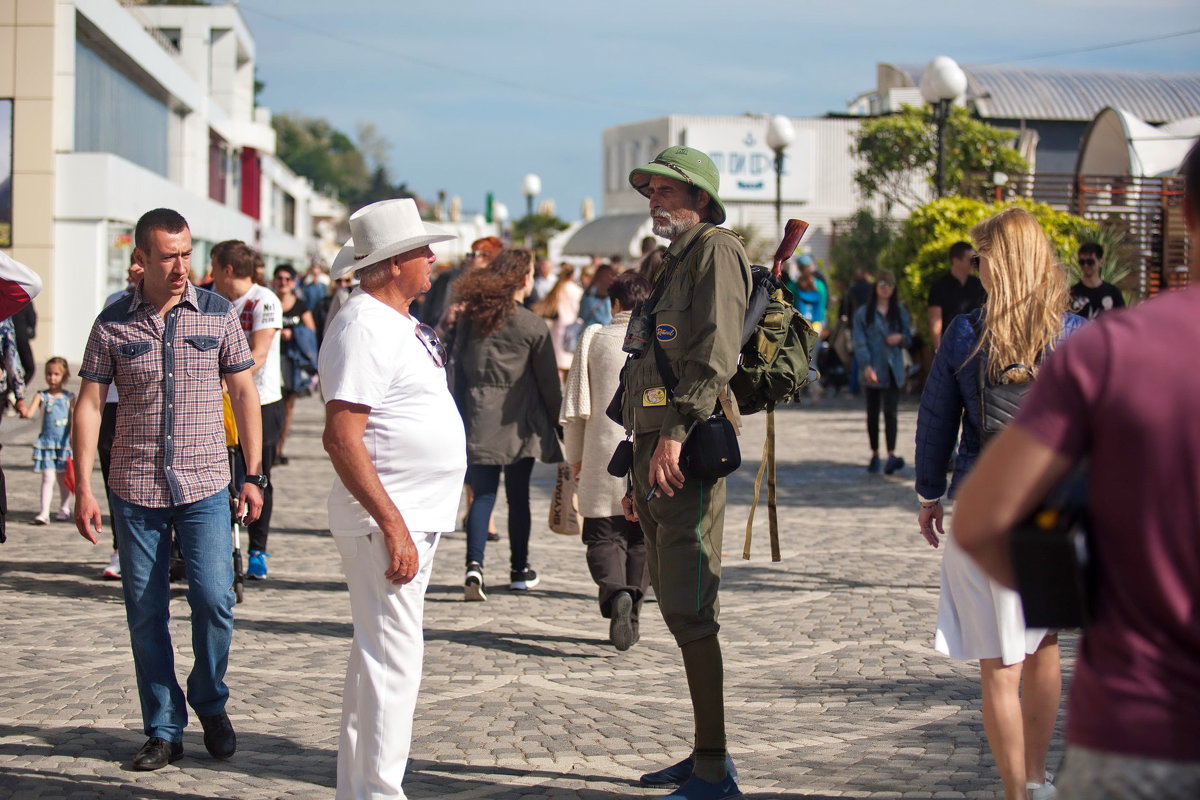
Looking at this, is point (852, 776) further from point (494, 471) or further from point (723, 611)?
point (494, 471)

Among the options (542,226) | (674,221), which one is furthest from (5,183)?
(542,226)

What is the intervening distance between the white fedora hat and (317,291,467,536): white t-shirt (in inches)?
5.3

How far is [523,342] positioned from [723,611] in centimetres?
187

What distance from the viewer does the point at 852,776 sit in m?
4.75

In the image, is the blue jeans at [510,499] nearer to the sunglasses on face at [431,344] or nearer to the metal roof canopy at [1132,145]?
the sunglasses on face at [431,344]

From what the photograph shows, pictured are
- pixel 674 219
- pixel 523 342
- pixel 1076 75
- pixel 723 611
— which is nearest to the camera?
pixel 674 219

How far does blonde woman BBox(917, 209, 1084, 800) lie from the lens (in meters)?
4.12

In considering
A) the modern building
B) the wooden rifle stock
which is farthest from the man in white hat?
the modern building

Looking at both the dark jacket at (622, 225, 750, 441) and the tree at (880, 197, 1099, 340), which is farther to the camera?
the tree at (880, 197, 1099, 340)

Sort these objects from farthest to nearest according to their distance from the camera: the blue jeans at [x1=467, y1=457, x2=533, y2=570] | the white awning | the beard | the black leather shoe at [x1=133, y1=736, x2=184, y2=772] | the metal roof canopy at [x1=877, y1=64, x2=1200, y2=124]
A: 1. the white awning
2. the metal roof canopy at [x1=877, y1=64, x2=1200, y2=124]
3. the blue jeans at [x1=467, y1=457, x2=533, y2=570]
4. the black leather shoe at [x1=133, y1=736, x2=184, y2=772]
5. the beard

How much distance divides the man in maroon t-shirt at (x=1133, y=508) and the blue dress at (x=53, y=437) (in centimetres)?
953

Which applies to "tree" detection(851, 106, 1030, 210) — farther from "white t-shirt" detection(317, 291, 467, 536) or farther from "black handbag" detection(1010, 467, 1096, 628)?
"black handbag" detection(1010, 467, 1096, 628)

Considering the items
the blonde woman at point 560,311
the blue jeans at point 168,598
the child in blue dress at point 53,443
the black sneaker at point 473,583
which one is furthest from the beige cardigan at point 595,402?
the blonde woman at point 560,311

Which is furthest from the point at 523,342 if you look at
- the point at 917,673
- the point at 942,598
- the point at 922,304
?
the point at 922,304
